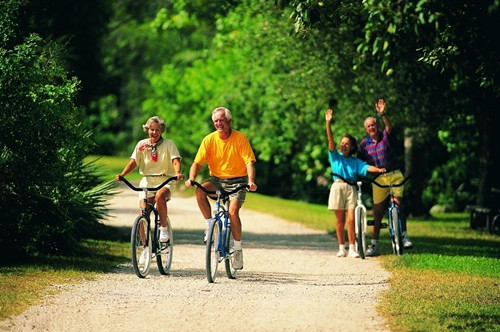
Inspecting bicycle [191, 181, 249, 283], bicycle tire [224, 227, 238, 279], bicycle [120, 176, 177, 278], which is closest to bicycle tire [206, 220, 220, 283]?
bicycle [191, 181, 249, 283]

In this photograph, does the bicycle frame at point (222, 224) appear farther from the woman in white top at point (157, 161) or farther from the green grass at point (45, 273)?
the green grass at point (45, 273)

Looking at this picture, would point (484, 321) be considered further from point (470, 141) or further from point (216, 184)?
point (470, 141)

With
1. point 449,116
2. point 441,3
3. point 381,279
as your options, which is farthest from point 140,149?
point 449,116

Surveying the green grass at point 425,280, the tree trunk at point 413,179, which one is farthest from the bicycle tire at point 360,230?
the tree trunk at point 413,179

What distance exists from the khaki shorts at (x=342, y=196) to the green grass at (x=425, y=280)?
2.96ft

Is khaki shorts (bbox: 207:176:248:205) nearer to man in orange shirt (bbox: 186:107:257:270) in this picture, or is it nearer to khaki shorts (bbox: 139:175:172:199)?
man in orange shirt (bbox: 186:107:257:270)

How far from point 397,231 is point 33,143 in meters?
5.20

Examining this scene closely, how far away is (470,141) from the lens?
81.6 ft

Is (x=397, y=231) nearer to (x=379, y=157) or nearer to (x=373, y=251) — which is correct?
(x=373, y=251)

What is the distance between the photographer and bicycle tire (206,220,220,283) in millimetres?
11503

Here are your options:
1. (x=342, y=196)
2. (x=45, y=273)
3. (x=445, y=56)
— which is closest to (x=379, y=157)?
(x=342, y=196)

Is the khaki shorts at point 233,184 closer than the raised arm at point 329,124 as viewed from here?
Yes

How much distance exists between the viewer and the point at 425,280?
39.7 feet

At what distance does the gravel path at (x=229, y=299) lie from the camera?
9102 millimetres
